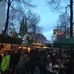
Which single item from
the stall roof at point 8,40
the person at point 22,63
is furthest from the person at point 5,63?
the stall roof at point 8,40

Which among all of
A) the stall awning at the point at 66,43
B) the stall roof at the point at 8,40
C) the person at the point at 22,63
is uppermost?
the stall roof at the point at 8,40

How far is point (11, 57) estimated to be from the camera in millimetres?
21453

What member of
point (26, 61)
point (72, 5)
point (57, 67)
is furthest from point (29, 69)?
point (72, 5)

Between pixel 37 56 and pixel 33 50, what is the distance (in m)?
0.79

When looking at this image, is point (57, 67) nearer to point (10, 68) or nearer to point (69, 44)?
point (69, 44)

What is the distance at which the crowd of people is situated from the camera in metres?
19.9

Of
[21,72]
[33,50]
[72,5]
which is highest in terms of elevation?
[72,5]

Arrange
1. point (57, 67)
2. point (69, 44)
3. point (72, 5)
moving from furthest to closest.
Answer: point (72, 5), point (69, 44), point (57, 67)

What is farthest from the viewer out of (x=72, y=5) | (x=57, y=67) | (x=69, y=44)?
(x=72, y=5)

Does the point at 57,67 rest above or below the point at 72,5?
below

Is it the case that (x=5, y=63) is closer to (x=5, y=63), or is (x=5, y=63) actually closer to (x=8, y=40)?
A: (x=5, y=63)

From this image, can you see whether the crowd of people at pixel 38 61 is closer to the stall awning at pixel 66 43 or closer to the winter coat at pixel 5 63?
the winter coat at pixel 5 63

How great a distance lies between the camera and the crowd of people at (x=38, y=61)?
19891 millimetres

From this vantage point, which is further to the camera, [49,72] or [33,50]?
[33,50]
